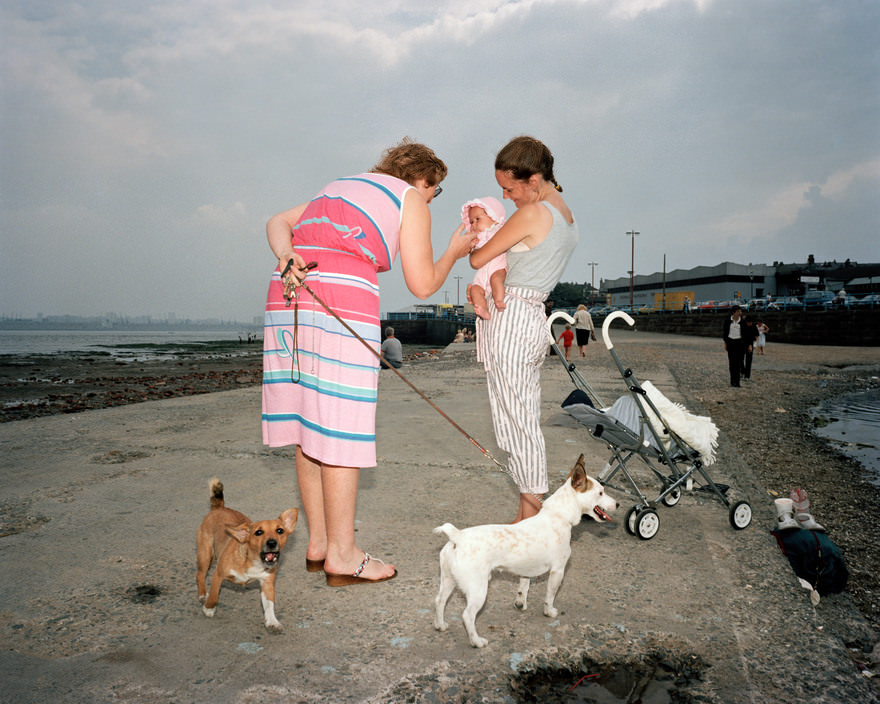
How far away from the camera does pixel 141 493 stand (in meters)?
3.63

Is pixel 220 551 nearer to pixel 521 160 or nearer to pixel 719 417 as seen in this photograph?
pixel 521 160

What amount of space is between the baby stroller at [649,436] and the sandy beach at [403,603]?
14 cm

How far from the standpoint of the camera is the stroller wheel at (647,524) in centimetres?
298

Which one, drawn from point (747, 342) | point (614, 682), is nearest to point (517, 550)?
point (614, 682)

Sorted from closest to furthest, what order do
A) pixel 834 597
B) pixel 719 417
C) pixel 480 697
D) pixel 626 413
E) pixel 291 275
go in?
pixel 480 697 → pixel 291 275 → pixel 834 597 → pixel 626 413 → pixel 719 417

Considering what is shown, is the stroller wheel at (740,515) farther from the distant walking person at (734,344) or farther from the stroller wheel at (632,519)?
the distant walking person at (734,344)

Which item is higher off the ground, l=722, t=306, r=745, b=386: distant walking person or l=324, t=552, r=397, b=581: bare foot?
l=722, t=306, r=745, b=386: distant walking person

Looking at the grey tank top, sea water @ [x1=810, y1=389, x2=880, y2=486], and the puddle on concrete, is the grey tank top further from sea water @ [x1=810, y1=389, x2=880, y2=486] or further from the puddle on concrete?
sea water @ [x1=810, y1=389, x2=880, y2=486]

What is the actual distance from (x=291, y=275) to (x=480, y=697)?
1.56m

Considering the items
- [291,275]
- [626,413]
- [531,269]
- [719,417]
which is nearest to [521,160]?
[531,269]

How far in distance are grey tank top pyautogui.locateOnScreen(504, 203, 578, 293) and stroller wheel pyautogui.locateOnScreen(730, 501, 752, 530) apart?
170 centimetres

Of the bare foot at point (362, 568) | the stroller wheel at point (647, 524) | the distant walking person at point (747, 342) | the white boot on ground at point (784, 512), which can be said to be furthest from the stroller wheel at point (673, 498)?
the distant walking person at point (747, 342)

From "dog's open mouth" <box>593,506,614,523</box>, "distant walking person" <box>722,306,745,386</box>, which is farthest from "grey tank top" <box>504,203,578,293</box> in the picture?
"distant walking person" <box>722,306,745,386</box>

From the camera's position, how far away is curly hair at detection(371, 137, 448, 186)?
93.1 inches
